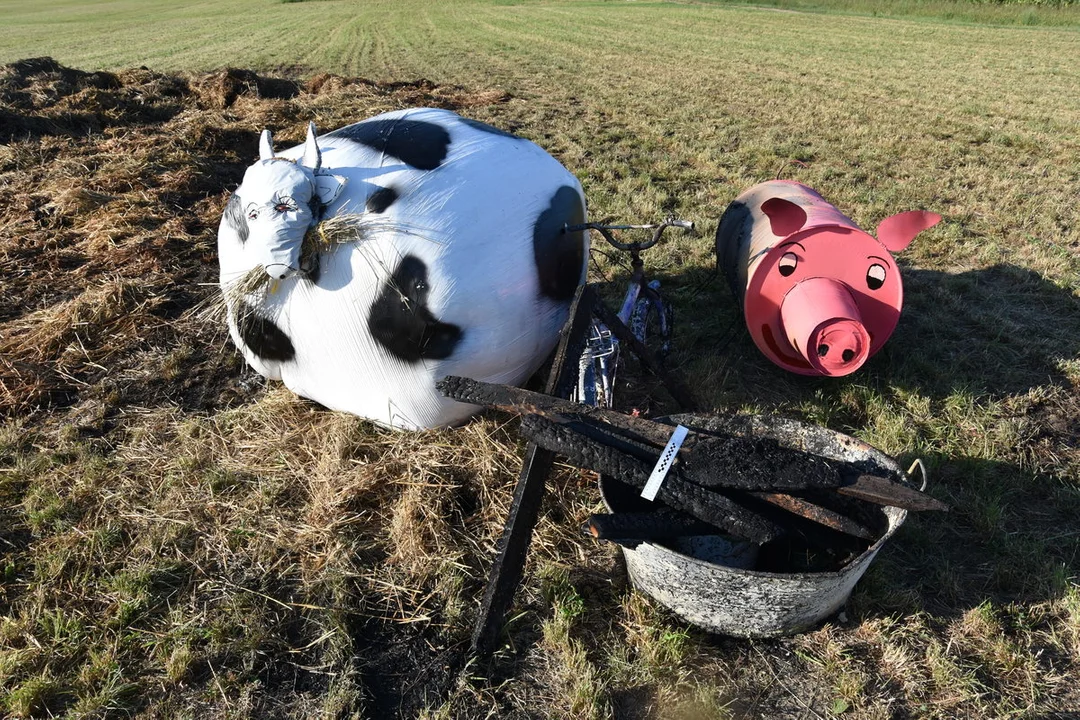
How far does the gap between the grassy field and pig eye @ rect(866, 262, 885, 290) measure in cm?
61

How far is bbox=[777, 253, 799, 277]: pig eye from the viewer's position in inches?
132

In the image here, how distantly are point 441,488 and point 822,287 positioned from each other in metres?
2.18

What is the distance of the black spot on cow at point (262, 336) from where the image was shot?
2.93m

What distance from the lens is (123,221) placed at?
216 inches

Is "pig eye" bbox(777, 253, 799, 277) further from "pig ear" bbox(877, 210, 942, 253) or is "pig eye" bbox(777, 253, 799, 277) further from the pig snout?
"pig ear" bbox(877, 210, 942, 253)

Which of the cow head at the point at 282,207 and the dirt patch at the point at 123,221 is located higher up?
the cow head at the point at 282,207

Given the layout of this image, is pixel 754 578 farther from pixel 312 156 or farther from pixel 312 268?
pixel 312 156

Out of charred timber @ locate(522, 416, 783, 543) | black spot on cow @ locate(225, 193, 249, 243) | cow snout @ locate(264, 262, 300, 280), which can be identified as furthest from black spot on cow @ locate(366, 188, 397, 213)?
charred timber @ locate(522, 416, 783, 543)

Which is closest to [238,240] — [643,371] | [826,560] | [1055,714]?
[643,371]

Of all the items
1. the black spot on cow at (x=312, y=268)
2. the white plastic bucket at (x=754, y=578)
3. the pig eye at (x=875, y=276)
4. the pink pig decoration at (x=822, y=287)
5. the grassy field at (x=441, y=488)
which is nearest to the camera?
the white plastic bucket at (x=754, y=578)

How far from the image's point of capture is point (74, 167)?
21.4 ft

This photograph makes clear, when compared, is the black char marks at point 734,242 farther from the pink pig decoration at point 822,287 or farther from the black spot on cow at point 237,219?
the black spot on cow at point 237,219

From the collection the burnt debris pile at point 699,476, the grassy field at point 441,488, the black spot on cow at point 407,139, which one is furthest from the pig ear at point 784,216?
the black spot on cow at point 407,139

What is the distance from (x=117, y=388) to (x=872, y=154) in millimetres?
8028
